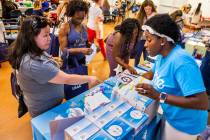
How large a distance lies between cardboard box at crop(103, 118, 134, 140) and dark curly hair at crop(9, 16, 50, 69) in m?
0.71

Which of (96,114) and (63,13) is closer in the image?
(96,114)

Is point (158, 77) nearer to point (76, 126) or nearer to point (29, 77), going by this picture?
point (76, 126)

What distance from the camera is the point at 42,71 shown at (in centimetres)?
129

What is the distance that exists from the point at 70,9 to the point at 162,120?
1505 mm

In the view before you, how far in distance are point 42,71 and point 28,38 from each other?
0.25m

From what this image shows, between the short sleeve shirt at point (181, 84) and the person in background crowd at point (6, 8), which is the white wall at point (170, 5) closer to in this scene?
the person in background crowd at point (6, 8)

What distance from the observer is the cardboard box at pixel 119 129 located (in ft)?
3.28

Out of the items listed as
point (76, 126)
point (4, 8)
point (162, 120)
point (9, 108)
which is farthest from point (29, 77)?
point (4, 8)

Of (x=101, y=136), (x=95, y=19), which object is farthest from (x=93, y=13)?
(x=101, y=136)

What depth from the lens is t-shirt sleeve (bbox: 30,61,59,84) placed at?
4.19ft

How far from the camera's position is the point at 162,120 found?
1.42m

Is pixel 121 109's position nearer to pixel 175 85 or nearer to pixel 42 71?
pixel 175 85

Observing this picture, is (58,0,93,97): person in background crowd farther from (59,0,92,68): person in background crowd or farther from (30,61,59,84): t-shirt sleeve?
(30,61,59,84): t-shirt sleeve

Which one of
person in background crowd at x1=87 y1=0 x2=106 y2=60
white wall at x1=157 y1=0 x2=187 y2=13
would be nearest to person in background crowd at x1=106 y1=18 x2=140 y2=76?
person in background crowd at x1=87 y1=0 x2=106 y2=60
